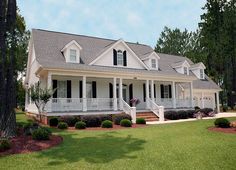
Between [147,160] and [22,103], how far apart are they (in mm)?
47330

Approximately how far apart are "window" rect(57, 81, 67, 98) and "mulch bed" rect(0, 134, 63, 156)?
8889mm

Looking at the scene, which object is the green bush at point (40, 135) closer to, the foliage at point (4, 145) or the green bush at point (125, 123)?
the foliage at point (4, 145)

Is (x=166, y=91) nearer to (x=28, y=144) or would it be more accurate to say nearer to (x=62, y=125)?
(x=62, y=125)

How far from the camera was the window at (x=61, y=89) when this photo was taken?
19.5 metres

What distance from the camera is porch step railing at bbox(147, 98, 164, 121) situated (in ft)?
66.2

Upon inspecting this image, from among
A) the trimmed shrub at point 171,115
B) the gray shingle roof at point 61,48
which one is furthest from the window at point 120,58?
the trimmed shrub at point 171,115

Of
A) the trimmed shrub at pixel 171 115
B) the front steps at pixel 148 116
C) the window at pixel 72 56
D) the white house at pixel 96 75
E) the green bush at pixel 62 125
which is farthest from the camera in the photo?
the trimmed shrub at pixel 171 115

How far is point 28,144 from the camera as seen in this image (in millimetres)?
9367

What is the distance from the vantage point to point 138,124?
17203mm

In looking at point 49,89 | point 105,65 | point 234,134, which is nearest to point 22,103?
point 105,65

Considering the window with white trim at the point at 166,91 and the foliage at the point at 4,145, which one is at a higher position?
the window with white trim at the point at 166,91

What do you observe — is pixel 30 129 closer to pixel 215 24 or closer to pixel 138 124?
pixel 138 124

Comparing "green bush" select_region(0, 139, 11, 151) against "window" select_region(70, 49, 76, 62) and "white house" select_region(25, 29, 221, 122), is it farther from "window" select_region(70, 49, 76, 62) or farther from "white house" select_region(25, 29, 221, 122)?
"window" select_region(70, 49, 76, 62)

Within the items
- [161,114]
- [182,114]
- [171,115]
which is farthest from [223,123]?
[182,114]
